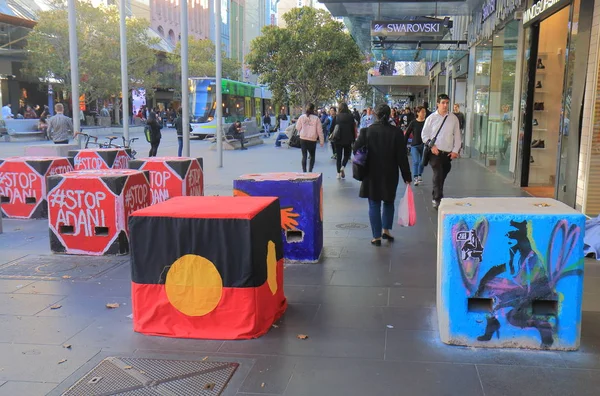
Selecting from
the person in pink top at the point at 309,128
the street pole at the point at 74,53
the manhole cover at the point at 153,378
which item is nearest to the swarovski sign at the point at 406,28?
the person in pink top at the point at 309,128

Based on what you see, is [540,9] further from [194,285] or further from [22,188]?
[22,188]

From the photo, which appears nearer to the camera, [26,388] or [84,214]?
[26,388]

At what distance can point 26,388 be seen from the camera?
11.7ft

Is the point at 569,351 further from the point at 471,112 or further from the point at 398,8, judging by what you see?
the point at 471,112

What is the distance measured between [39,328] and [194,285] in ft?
4.54

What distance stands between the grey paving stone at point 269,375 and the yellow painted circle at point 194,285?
65 centimetres

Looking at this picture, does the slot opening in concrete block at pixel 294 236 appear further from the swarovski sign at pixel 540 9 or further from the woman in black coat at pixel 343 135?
the woman in black coat at pixel 343 135

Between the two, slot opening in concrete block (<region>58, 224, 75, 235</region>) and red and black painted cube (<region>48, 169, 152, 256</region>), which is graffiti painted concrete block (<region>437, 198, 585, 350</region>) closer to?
red and black painted cube (<region>48, 169, 152, 256</region>)

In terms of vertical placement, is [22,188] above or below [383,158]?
below

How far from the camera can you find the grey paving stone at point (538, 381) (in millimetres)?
3438

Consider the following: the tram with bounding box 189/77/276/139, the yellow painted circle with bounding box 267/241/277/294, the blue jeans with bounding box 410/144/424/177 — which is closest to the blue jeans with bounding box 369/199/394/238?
the yellow painted circle with bounding box 267/241/277/294

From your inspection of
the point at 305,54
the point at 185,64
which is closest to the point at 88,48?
the point at 305,54

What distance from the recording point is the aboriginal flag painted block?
4211 mm

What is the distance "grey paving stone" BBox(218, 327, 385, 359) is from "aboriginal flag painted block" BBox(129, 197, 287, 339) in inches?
4.9
